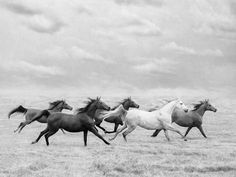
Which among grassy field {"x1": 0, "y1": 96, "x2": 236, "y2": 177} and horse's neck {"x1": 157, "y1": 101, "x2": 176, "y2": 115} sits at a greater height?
horse's neck {"x1": 157, "y1": 101, "x2": 176, "y2": 115}

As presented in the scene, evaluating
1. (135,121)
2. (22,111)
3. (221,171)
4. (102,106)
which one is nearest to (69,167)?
(221,171)

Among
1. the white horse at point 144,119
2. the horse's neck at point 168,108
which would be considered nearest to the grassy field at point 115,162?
the white horse at point 144,119

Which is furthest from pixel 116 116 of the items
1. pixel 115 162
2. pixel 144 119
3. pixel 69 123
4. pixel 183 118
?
pixel 115 162

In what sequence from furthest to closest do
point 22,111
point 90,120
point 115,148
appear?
point 22,111
point 90,120
point 115,148

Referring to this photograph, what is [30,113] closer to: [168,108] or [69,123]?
[69,123]

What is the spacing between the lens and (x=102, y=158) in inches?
373

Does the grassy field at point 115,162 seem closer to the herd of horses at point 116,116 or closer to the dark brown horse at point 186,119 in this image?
the herd of horses at point 116,116

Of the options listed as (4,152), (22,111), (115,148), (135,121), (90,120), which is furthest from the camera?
(22,111)

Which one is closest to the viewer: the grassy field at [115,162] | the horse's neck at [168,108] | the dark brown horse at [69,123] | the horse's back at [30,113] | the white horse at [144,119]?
the grassy field at [115,162]

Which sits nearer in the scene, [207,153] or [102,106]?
[207,153]

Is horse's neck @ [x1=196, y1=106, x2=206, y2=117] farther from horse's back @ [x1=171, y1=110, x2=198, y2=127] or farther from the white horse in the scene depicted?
the white horse

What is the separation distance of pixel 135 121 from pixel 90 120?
6.92 ft

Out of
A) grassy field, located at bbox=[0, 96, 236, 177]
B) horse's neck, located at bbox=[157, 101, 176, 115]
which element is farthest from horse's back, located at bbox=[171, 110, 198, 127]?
grassy field, located at bbox=[0, 96, 236, 177]

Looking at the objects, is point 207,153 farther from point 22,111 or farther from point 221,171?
point 22,111
